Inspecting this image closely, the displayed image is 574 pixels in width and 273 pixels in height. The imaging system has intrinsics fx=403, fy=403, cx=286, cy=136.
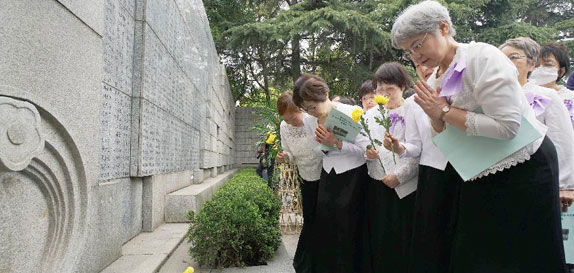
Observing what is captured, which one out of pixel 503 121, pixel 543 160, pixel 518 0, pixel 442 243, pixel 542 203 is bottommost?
pixel 442 243

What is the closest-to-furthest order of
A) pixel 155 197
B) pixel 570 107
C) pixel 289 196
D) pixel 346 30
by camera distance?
pixel 570 107 → pixel 155 197 → pixel 289 196 → pixel 346 30

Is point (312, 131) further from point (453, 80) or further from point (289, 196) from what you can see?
point (289, 196)

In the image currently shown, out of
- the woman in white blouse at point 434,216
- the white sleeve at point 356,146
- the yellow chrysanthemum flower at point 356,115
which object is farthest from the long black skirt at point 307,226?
the woman in white blouse at point 434,216

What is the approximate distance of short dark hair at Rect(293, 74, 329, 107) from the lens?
2.87 metres

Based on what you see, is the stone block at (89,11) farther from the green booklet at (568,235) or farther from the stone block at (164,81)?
the green booklet at (568,235)

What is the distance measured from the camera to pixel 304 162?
134 inches

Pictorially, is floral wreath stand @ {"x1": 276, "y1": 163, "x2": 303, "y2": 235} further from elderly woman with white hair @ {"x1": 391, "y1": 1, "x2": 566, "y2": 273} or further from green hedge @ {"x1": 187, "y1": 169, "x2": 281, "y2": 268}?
elderly woman with white hair @ {"x1": 391, "y1": 1, "x2": 566, "y2": 273}

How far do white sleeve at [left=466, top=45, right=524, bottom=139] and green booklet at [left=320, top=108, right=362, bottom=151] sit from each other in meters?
1.06

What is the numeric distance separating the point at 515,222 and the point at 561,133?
1.16 metres

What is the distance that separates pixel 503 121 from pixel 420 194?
0.63 metres

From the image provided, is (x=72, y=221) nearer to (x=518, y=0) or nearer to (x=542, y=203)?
(x=542, y=203)

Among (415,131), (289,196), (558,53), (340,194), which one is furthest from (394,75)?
(289,196)

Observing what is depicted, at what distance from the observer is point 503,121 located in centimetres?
154

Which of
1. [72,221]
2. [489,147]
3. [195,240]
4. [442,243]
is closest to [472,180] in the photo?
[489,147]
